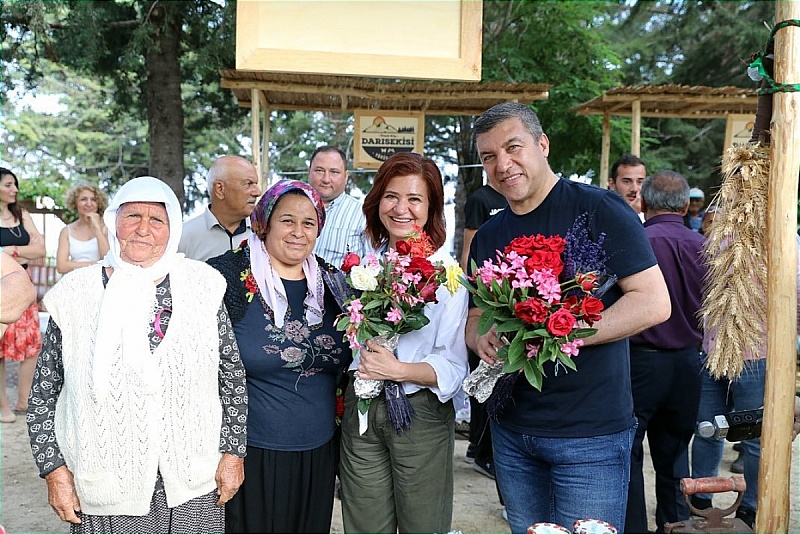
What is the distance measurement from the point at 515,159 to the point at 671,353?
6.32 ft

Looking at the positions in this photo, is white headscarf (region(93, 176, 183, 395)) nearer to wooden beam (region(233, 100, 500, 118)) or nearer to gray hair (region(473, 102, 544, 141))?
gray hair (region(473, 102, 544, 141))

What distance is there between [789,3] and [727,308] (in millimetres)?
941

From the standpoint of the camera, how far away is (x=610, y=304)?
2191mm

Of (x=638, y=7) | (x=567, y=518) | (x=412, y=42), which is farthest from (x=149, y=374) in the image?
(x=638, y=7)

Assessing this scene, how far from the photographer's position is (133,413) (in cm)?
217

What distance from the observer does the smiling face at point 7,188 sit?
5.82m

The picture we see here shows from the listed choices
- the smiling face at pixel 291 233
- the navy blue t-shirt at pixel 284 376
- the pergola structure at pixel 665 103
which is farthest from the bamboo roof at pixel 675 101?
the navy blue t-shirt at pixel 284 376

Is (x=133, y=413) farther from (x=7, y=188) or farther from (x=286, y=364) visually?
(x=7, y=188)

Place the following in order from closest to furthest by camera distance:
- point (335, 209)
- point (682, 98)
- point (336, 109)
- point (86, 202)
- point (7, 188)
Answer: point (335, 209) < point (7, 188) < point (86, 202) < point (682, 98) < point (336, 109)

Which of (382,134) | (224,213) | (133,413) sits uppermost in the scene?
(382,134)

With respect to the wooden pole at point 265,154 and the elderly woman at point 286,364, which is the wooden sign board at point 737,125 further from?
the elderly woman at point 286,364

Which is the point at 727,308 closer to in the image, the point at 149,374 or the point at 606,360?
the point at 606,360

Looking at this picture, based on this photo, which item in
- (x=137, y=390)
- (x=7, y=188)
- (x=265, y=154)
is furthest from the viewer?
(x=265, y=154)

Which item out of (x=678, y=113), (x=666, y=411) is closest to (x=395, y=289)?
(x=666, y=411)
